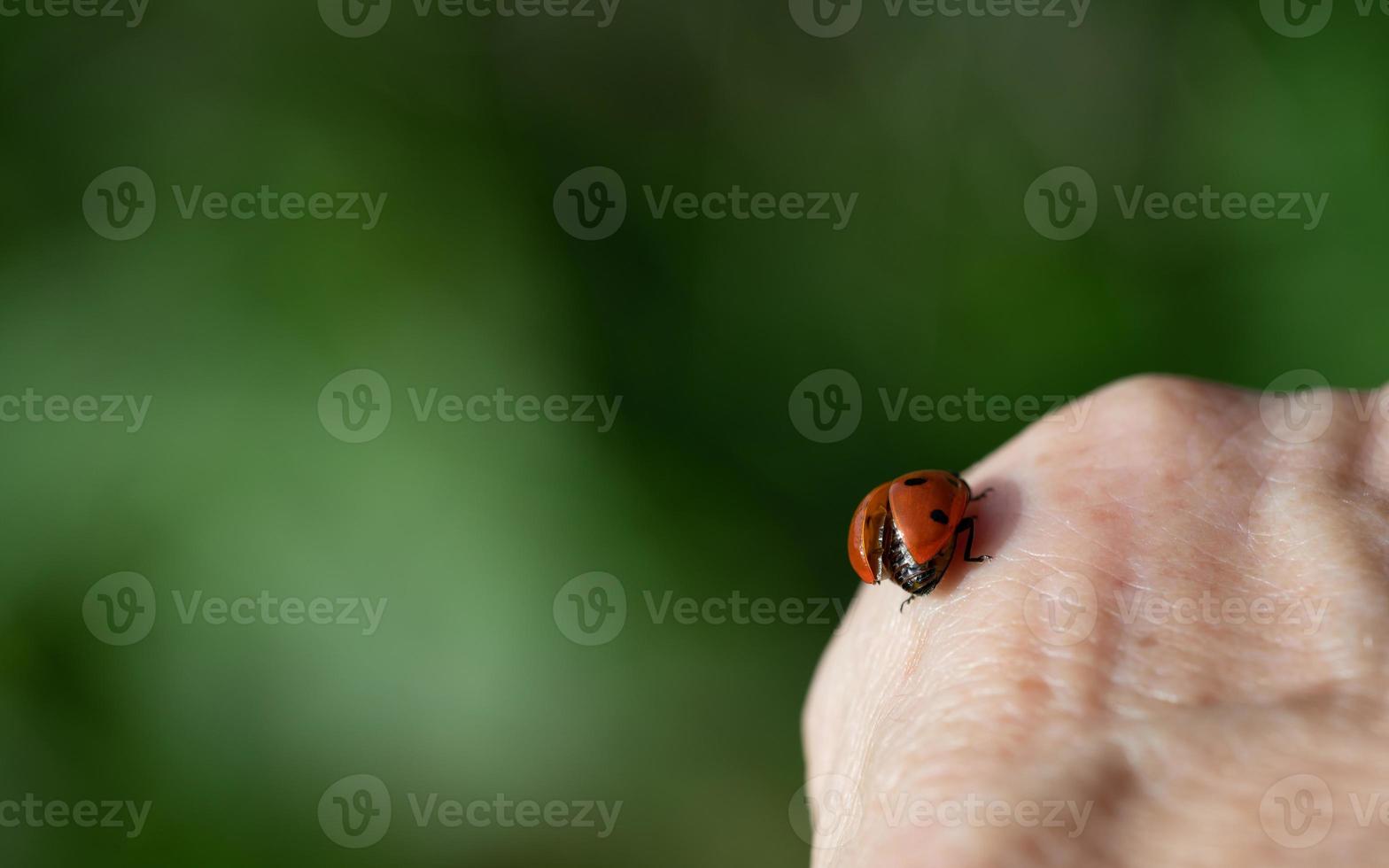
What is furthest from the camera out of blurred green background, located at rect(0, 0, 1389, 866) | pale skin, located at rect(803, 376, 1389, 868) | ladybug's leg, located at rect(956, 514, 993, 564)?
blurred green background, located at rect(0, 0, 1389, 866)

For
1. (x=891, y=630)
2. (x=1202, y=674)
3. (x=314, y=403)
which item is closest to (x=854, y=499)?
(x=314, y=403)

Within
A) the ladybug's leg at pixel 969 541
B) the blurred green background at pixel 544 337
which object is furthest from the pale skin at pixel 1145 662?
the blurred green background at pixel 544 337

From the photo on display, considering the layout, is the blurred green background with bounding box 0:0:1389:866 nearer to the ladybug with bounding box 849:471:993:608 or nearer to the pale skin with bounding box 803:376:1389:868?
the ladybug with bounding box 849:471:993:608

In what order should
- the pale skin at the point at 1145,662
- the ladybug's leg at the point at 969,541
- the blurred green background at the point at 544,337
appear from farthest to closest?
the blurred green background at the point at 544,337 → the ladybug's leg at the point at 969,541 → the pale skin at the point at 1145,662

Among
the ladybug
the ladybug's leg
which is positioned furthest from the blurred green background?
the ladybug's leg

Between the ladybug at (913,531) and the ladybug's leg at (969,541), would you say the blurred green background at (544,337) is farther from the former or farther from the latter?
the ladybug's leg at (969,541)

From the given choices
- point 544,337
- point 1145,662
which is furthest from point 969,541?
point 544,337

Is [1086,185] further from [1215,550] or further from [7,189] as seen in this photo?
[7,189]
